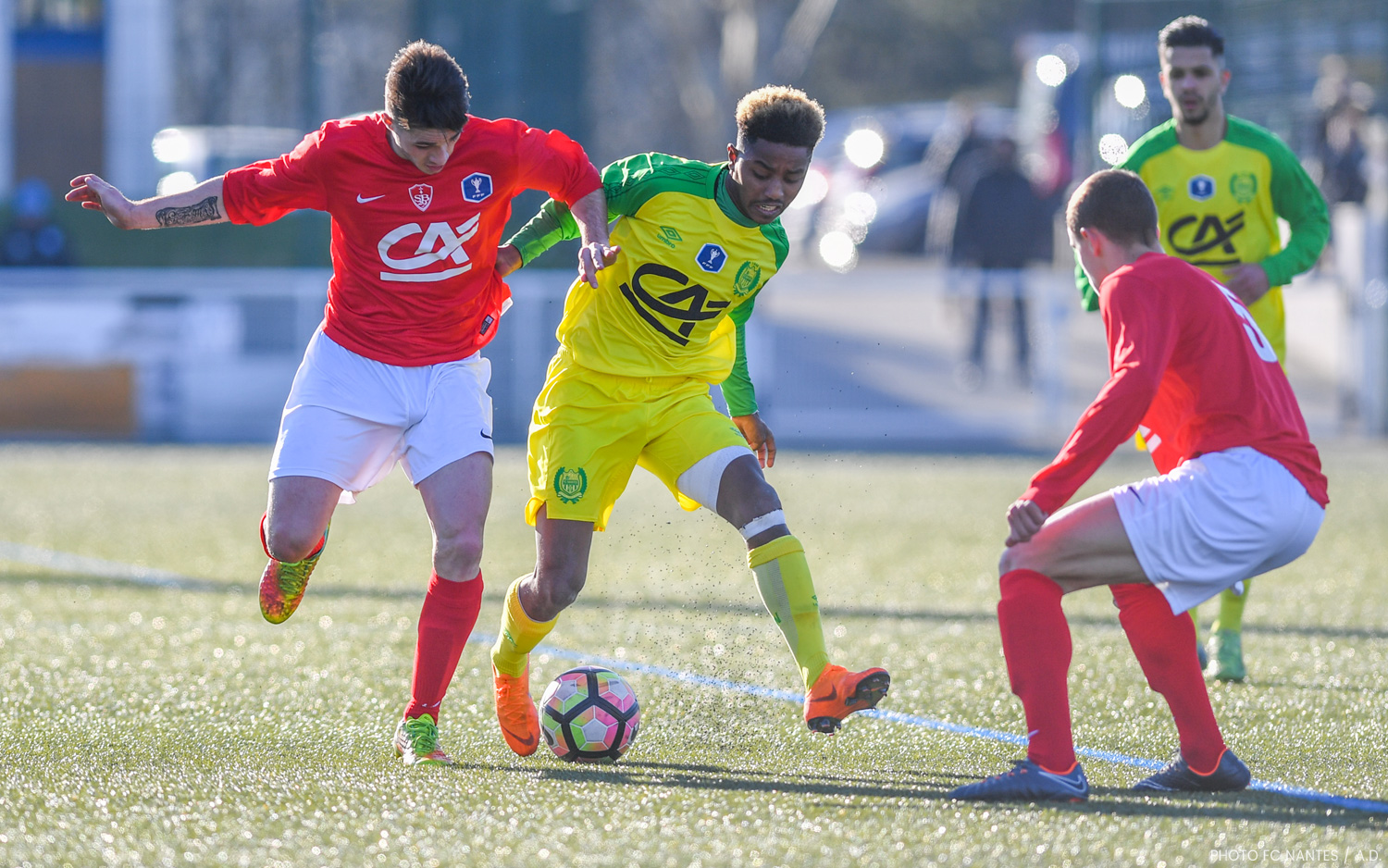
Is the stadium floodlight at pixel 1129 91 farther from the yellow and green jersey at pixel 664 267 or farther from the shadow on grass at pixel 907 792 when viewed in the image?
the shadow on grass at pixel 907 792

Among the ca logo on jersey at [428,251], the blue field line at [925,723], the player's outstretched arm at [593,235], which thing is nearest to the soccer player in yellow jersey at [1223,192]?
the blue field line at [925,723]

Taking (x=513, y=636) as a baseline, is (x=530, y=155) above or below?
above

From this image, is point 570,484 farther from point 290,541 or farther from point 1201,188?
point 1201,188

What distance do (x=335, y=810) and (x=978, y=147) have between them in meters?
→ 14.0

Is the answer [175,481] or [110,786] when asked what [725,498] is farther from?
[175,481]

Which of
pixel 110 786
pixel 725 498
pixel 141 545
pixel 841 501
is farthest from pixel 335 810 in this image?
pixel 841 501

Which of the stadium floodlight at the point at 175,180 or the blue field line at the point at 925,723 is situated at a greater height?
the stadium floodlight at the point at 175,180

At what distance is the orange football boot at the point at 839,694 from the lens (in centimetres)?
431

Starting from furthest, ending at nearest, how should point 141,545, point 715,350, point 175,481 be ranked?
point 175,481 < point 141,545 < point 715,350

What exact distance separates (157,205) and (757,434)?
1.91 m

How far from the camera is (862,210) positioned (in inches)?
1017

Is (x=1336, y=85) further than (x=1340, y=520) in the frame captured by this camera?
Yes

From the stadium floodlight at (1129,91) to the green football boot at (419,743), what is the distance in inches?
506

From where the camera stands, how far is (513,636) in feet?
16.0
